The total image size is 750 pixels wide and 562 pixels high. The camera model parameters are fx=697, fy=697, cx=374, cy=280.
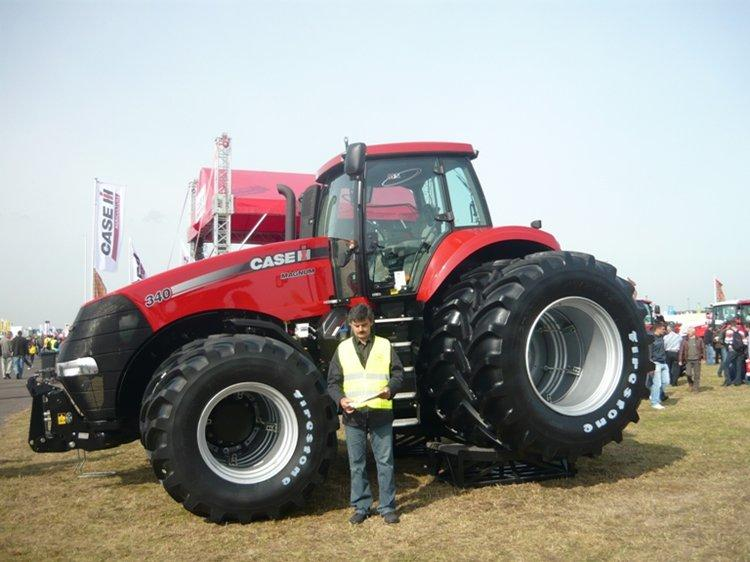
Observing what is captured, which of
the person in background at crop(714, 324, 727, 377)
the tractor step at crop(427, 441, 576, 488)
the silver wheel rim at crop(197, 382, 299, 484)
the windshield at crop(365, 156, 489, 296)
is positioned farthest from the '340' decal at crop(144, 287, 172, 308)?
the person in background at crop(714, 324, 727, 377)

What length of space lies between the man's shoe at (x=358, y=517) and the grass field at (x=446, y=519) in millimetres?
65

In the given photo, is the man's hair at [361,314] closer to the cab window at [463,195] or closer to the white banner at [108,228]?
the cab window at [463,195]

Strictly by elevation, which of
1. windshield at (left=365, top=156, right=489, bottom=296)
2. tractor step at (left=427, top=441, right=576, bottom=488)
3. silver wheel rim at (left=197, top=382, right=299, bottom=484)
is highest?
windshield at (left=365, top=156, right=489, bottom=296)

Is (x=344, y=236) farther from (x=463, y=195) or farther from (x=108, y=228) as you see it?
(x=108, y=228)

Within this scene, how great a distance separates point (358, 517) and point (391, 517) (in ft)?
0.74

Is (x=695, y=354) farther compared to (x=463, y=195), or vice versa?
(x=695, y=354)

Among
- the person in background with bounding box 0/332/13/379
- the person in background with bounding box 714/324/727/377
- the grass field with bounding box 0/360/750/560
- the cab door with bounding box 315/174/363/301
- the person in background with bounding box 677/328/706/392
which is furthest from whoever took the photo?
the person in background with bounding box 0/332/13/379

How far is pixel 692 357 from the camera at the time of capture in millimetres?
14703

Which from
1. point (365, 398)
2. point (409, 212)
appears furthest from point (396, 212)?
point (365, 398)

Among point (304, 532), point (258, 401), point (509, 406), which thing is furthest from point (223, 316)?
point (509, 406)

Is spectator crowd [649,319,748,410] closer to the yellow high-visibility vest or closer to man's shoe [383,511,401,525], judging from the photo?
the yellow high-visibility vest

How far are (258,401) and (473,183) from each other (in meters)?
2.79

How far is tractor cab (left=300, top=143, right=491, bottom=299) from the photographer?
19.3ft

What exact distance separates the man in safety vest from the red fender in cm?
92
